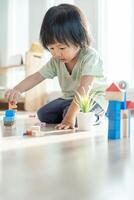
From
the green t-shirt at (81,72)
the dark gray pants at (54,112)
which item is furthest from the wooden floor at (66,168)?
the dark gray pants at (54,112)

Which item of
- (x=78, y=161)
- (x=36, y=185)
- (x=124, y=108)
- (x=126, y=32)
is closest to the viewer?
(x=36, y=185)

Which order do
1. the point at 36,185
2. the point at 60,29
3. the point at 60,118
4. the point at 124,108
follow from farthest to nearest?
1. the point at 60,118
2. the point at 60,29
3. the point at 124,108
4. the point at 36,185

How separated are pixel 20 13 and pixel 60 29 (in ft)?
5.80

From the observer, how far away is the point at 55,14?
4.33 ft

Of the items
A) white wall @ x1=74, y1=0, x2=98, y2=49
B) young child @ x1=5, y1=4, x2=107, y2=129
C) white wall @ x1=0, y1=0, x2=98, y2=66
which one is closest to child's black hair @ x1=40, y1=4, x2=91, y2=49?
young child @ x1=5, y1=4, x2=107, y2=129

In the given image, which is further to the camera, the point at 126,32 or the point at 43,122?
the point at 126,32

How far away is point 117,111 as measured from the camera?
3.28ft

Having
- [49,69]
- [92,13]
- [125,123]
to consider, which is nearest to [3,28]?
[92,13]

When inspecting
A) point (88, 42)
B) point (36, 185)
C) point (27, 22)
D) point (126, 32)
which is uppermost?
point (27, 22)

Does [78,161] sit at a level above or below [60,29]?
below

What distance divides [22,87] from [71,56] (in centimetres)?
26

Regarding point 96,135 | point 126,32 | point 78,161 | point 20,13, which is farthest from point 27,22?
point 78,161

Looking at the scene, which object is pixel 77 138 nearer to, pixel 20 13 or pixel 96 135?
pixel 96 135

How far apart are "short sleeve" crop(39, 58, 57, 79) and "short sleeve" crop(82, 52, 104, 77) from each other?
206 mm
